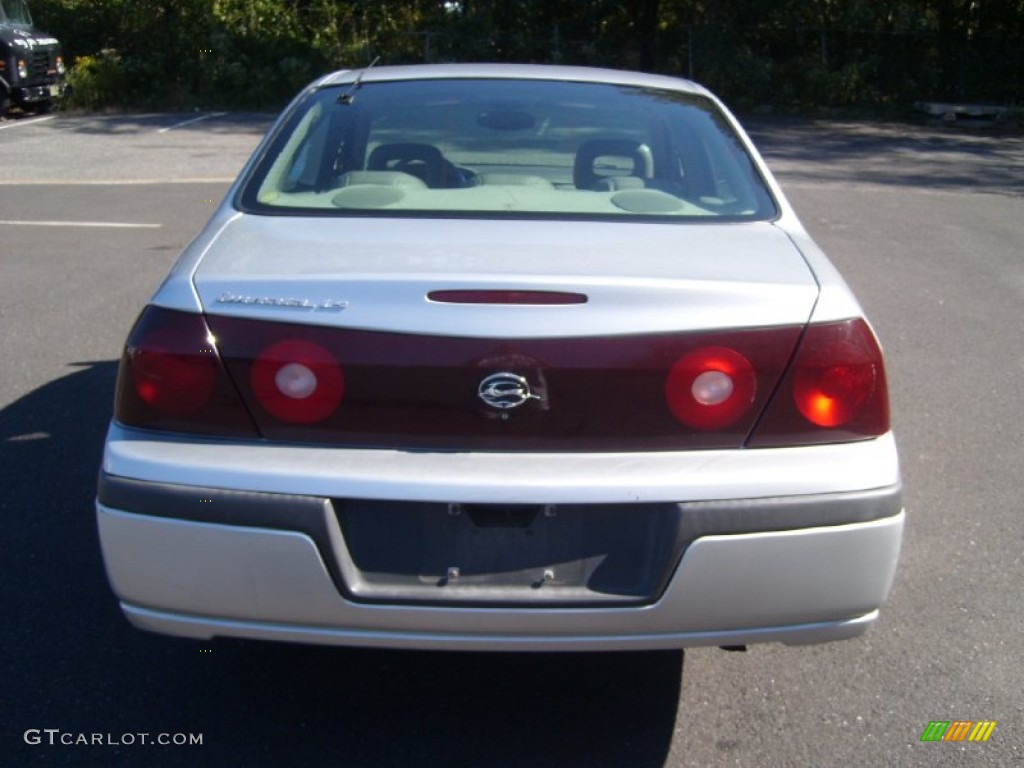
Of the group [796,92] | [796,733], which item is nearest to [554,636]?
[796,733]

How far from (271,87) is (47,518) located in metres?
20.6

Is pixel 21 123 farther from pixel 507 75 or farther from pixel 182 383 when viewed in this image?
pixel 182 383

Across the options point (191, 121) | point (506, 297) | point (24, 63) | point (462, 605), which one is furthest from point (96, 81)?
point (462, 605)

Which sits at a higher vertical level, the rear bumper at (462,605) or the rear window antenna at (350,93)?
the rear window antenna at (350,93)

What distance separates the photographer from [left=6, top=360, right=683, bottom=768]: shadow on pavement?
3127 millimetres

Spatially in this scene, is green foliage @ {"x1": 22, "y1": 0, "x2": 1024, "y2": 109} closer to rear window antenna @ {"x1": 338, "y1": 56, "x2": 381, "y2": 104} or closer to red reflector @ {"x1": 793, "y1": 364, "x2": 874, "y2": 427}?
rear window antenna @ {"x1": 338, "y1": 56, "x2": 381, "y2": 104}

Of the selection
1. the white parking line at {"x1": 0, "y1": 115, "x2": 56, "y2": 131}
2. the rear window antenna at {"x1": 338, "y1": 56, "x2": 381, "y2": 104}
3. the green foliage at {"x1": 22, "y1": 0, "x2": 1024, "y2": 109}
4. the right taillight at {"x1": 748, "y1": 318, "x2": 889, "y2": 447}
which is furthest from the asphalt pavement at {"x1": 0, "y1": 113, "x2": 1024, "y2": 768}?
the green foliage at {"x1": 22, "y1": 0, "x2": 1024, "y2": 109}

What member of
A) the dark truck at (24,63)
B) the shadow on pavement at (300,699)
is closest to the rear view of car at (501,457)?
the shadow on pavement at (300,699)

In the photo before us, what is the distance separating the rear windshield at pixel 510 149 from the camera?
3.70 meters

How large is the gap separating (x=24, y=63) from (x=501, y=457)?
793 inches

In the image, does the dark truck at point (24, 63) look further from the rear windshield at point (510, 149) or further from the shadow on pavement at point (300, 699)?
the shadow on pavement at point (300, 699)

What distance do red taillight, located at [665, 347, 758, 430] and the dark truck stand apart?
19861 millimetres

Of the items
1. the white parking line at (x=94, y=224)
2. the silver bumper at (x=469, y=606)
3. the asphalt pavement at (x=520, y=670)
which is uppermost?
the silver bumper at (x=469, y=606)

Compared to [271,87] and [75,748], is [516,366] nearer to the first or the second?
[75,748]
